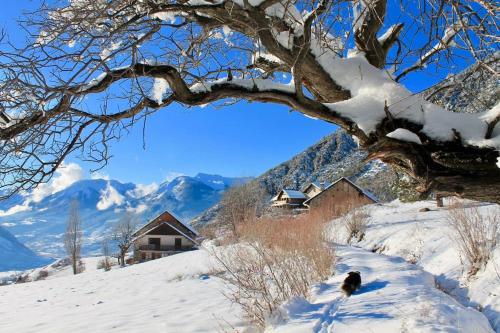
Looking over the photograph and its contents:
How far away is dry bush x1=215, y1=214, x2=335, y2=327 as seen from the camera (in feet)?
17.3

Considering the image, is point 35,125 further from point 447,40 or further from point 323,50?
point 447,40

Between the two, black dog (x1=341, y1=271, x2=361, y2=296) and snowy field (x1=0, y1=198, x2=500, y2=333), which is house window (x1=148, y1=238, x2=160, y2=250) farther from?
black dog (x1=341, y1=271, x2=361, y2=296)

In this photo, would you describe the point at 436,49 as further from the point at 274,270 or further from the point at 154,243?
the point at 154,243

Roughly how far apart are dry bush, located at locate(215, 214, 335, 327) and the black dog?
0.61m

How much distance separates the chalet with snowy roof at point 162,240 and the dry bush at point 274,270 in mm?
35393

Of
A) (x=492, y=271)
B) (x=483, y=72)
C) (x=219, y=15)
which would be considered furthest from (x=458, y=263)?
(x=219, y=15)

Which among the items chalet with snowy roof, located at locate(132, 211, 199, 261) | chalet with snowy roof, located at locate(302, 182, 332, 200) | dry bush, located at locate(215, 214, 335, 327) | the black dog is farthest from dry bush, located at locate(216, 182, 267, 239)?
chalet with snowy roof, located at locate(302, 182, 332, 200)

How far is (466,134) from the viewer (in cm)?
246

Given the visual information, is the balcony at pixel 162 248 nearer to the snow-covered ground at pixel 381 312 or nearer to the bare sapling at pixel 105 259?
the bare sapling at pixel 105 259

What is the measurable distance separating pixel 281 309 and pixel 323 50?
3389 mm

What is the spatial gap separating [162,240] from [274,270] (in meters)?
39.5

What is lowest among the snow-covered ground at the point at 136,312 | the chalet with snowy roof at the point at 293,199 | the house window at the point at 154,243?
the snow-covered ground at the point at 136,312

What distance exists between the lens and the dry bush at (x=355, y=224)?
19005mm

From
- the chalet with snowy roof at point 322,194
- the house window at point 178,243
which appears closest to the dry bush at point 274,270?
the chalet with snowy roof at point 322,194
